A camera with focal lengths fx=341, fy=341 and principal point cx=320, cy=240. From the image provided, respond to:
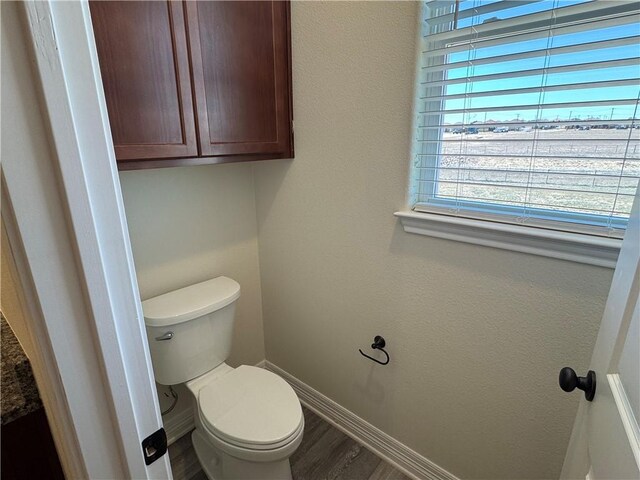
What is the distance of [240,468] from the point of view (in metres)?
1.30

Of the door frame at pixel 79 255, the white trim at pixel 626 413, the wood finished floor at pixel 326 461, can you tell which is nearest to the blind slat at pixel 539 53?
the white trim at pixel 626 413

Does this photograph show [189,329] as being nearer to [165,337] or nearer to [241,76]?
[165,337]

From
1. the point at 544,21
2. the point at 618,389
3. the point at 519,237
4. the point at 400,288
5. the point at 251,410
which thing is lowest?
the point at 251,410

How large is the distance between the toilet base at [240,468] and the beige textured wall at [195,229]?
0.51 metres

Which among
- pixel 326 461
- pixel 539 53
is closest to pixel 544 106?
pixel 539 53

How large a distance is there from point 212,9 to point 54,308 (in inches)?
45.0

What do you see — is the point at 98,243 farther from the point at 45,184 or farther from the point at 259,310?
the point at 259,310

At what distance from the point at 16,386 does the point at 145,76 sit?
2.88 ft

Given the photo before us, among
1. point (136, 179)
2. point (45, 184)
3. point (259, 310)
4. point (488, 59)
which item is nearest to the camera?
point (45, 184)

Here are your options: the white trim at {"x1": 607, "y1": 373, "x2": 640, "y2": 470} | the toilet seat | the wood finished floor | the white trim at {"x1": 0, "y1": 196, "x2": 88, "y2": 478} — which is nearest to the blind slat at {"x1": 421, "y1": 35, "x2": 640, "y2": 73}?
the white trim at {"x1": 607, "y1": 373, "x2": 640, "y2": 470}

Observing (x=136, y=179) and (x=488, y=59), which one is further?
(x=136, y=179)

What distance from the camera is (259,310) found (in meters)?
2.00

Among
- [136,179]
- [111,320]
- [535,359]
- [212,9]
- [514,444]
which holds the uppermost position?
[212,9]

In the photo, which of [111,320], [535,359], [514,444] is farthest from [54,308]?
[514,444]
